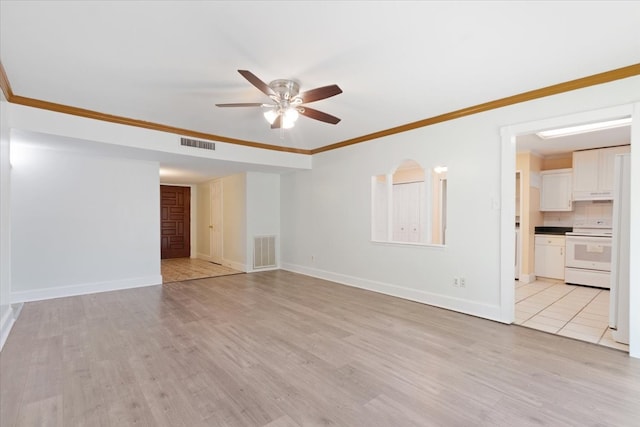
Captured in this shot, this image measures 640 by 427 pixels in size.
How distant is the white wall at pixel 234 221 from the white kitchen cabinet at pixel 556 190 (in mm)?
6353

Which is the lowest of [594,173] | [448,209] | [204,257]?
[204,257]

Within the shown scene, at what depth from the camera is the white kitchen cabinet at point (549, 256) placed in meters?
5.60

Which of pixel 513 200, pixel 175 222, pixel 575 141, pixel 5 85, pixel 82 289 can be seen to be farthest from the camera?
pixel 175 222

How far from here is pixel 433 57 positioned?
257 centimetres

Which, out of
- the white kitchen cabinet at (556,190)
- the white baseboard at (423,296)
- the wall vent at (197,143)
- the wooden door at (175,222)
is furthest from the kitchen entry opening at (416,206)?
the wooden door at (175,222)

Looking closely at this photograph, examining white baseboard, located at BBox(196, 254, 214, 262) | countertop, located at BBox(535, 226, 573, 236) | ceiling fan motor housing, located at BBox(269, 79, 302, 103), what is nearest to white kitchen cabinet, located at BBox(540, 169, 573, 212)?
countertop, located at BBox(535, 226, 573, 236)

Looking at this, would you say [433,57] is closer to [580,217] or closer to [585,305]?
[585,305]

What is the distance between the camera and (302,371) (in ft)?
7.91

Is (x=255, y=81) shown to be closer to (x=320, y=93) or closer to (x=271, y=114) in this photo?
(x=320, y=93)

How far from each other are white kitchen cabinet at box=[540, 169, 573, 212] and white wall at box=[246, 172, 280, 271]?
5768mm

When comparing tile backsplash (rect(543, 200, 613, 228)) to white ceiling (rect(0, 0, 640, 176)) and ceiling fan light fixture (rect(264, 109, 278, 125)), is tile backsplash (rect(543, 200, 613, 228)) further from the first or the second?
ceiling fan light fixture (rect(264, 109, 278, 125))

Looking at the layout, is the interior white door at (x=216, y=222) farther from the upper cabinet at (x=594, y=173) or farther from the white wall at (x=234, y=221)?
the upper cabinet at (x=594, y=173)

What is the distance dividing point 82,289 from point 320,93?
497 centimetres

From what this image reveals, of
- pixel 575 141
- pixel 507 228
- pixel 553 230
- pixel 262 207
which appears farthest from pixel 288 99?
pixel 553 230
